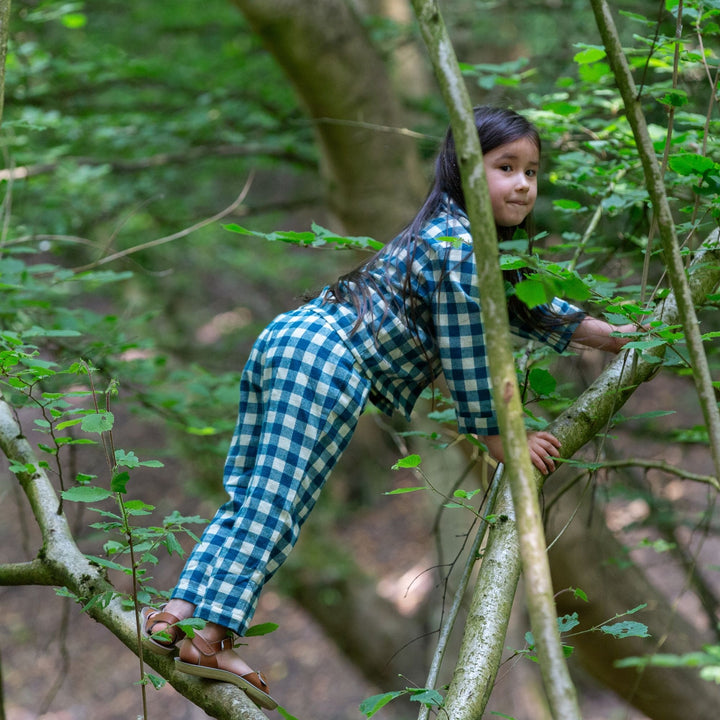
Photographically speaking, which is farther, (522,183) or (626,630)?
(522,183)

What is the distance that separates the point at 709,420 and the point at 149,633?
3.72ft

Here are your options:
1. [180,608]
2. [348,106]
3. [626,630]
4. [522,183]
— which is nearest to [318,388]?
[180,608]

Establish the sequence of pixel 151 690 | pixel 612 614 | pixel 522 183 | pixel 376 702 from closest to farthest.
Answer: pixel 376 702
pixel 522 183
pixel 612 614
pixel 151 690

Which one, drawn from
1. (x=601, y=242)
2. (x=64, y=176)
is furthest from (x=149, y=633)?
(x=64, y=176)

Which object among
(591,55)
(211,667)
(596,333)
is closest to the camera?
(211,667)

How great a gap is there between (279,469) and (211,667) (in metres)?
0.39

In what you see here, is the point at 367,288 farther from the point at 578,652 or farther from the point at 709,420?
the point at 578,652

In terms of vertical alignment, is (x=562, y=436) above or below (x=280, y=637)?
above

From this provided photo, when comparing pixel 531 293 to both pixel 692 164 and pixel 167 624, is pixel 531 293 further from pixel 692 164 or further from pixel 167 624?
pixel 167 624

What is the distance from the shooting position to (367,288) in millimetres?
1779

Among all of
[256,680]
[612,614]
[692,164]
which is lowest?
[612,614]

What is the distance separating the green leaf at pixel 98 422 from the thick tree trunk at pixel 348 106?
247cm

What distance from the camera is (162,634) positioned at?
1522mm

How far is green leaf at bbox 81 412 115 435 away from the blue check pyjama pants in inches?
14.1
